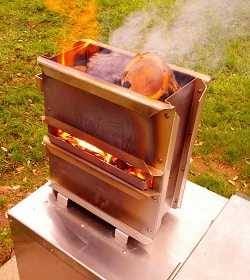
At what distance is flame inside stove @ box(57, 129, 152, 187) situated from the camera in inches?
92.1

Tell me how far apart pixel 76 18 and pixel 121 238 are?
5.36m

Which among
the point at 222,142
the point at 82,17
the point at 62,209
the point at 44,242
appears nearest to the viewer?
the point at 44,242

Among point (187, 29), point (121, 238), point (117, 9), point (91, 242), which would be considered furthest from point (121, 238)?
point (117, 9)

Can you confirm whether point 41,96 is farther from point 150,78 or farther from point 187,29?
point 150,78

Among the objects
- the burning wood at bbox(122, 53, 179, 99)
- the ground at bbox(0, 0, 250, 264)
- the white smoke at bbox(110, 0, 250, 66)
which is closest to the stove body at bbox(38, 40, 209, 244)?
the burning wood at bbox(122, 53, 179, 99)

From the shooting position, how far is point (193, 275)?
2.34m

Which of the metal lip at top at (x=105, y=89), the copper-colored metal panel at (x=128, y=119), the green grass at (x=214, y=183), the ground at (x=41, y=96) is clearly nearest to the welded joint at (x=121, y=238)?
the copper-colored metal panel at (x=128, y=119)

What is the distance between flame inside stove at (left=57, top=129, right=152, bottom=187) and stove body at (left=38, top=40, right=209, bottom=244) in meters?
0.04

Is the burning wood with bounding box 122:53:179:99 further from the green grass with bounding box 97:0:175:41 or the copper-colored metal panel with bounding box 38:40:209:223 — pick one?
the green grass with bounding box 97:0:175:41

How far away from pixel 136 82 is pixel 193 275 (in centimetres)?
108

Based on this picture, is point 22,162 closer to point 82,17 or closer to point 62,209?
point 62,209

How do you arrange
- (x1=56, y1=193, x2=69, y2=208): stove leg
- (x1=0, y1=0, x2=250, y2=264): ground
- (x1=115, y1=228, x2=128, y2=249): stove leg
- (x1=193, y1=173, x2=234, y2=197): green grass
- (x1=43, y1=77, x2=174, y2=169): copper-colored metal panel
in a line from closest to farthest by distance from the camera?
(x1=43, y1=77, x2=174, y2=169): copper-colored metal panel, (x1=115, y1=228, x2=128, y2=249): stove leg, (x1=56, y1=193, x2=69, y2=208): stove leg, (x1=193, y1=173, x2=234, y2=197): green grass, (x1=0, y1=0, x2=250, y2=264): ground

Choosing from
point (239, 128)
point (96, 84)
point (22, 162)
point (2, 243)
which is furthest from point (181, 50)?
point (96, 84)

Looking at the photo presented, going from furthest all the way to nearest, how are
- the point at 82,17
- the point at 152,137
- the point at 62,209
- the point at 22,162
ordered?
the point at 82,17
the point at 22,162
the point at 62,209
the point at 152,137
